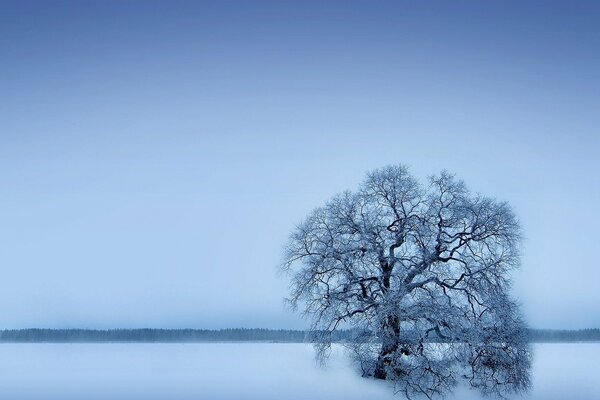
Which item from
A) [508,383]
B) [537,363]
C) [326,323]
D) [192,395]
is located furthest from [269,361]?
[537,363]

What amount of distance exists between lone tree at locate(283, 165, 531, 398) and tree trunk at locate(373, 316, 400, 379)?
4 centimetres

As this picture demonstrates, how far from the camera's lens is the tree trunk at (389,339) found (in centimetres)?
2325

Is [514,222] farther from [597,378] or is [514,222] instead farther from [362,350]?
[597,378]

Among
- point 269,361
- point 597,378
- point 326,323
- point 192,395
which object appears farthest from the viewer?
point 269,361

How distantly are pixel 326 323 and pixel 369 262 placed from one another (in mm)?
3387

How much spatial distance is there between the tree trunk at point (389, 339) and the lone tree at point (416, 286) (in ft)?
0.14

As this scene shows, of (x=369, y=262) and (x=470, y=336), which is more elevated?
(x=369, y=262)

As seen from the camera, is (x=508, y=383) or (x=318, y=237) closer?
(x=508, y=383)

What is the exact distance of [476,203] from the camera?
2622 centimetres

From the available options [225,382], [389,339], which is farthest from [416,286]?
[225,382]

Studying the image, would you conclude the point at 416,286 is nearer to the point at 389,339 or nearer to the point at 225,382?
the point at 389,339

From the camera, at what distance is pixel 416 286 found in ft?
80.7

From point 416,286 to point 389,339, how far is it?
110 inches

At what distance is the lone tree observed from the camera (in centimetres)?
2328
